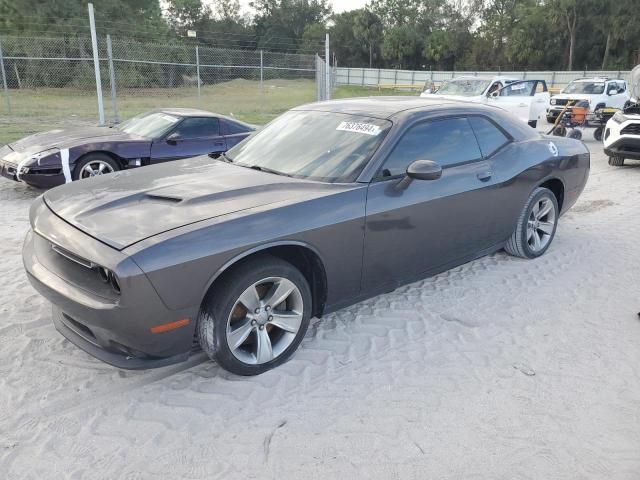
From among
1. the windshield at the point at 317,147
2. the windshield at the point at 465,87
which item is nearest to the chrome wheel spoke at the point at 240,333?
the windshield at the point at 317,147

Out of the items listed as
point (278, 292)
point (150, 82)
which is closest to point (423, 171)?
point (278, 292)

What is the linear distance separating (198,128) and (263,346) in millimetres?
5605

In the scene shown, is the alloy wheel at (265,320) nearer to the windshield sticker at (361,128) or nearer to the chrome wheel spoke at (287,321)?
the chrome wheel spoke at (287,321)

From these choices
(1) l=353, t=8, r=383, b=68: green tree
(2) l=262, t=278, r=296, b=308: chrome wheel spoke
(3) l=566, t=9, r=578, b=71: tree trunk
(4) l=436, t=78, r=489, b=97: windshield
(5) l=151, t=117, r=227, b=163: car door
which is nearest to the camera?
(2) l=262, t=278, r=296, b=308: chrome wheel spoke

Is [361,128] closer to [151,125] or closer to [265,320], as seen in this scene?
[265,320]

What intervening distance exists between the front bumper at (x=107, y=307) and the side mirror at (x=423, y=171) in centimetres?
169

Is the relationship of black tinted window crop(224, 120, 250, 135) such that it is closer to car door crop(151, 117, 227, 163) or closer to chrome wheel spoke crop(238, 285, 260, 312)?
car door crop(151, 117, 227, 163)

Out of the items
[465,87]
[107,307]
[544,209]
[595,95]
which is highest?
[465,87]

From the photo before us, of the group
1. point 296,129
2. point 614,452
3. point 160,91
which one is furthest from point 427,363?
point 160,91

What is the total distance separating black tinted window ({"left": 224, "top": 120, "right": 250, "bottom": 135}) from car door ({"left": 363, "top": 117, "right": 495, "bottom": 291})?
4864 mm

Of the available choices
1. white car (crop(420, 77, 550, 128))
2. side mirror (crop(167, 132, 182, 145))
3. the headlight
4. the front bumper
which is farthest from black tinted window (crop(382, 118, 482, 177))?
white car (crop(420, 77, 550, 128))

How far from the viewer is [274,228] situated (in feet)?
9.69

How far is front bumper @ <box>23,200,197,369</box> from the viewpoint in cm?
251

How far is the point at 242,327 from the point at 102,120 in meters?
11.3
